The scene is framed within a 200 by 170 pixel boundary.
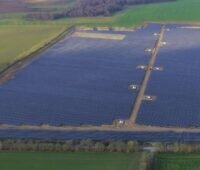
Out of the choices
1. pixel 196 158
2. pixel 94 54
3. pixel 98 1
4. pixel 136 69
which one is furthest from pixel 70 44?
pixel 196 158

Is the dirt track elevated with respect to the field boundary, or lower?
lower

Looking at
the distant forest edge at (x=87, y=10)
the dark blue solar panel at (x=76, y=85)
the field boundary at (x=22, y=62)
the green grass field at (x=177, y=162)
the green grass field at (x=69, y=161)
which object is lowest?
the green grass field at (x=177, y=162)

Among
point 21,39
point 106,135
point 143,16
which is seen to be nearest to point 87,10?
point 143,16

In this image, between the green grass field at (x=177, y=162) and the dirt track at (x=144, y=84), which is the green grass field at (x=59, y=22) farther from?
→ the green grass field at (x=177, y=162)

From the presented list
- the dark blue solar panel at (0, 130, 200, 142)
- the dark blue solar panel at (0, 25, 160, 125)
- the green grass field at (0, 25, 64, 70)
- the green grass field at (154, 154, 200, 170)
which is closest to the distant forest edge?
the green grass field at (0, 25, 64, 70)

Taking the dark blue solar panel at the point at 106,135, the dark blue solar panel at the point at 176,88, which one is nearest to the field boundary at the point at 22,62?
the dark blue solar panel at the point at 106,135

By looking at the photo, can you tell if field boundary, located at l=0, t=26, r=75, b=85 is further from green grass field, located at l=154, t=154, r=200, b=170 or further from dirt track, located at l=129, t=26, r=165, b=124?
green grass field, located at l=154, t=154, r=200, b=170

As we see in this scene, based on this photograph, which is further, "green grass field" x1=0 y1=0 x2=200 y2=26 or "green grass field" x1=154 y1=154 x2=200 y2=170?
"green grass field" x1=0 y1=0 x2=200 y2=26

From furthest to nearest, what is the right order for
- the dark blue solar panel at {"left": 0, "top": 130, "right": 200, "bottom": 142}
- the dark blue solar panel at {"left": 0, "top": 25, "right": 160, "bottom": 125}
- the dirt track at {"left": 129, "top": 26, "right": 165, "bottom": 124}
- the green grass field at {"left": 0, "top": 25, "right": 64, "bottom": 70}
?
the green grass field at {"left": 0, "top": 25, "right": 64, "bottom": 70} → the dark blue solar panel at {"left": 0, "top": 25, "right": 160, "bottom": 125} → the dirt track at {"left": 129, "top": 26, "right": 165, "bottom": 124} → the dark blue solar panel at {"left": 0, "top": 130, "right": 200, "bottom": 142}

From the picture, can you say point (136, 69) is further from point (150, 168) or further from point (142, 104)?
point (150, 168)
